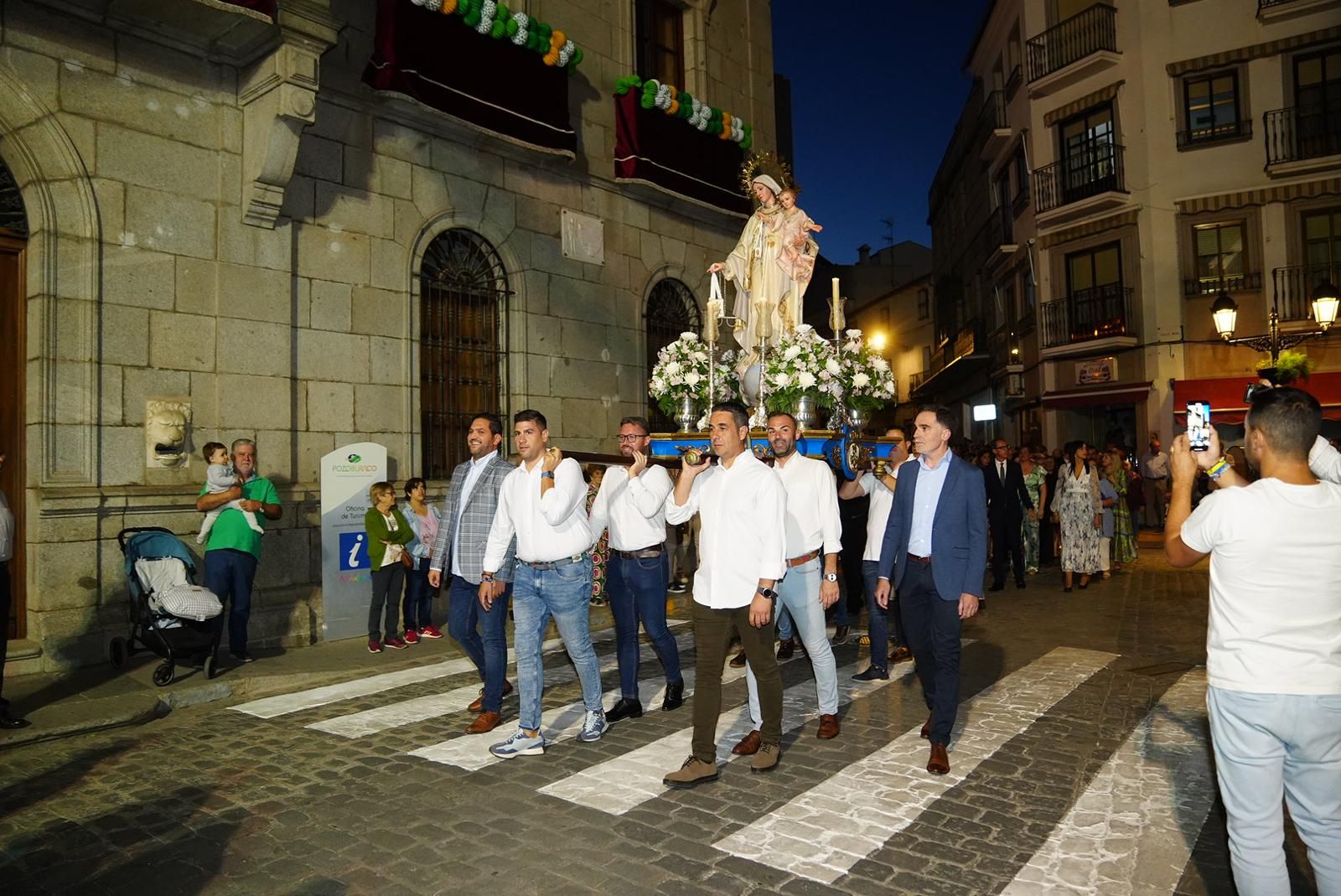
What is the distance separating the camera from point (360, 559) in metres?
9.67

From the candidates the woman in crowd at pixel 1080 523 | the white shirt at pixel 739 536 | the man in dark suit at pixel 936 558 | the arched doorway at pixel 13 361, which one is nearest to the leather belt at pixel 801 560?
the man in dark suit at pixel 936 558

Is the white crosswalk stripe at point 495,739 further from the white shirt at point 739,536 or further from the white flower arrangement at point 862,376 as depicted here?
the white flower arrangement at point 862,376

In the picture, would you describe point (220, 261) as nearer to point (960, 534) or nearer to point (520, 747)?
point (520, 747)

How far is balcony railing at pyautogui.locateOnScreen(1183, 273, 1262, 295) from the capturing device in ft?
72.2

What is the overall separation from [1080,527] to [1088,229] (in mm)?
15013

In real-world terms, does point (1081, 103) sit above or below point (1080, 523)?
above

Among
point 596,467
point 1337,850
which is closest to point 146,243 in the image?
point 596,467

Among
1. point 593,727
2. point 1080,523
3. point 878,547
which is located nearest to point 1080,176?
point 1080,523

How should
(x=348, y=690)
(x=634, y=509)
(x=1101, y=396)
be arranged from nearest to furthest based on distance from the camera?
(x=634, y=509) < (x=348, y=690) < (x=1101, y=396)

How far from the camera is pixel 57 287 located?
798cm

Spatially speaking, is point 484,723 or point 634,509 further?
point 634,509

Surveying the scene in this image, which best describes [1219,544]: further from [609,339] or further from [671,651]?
[609,339]

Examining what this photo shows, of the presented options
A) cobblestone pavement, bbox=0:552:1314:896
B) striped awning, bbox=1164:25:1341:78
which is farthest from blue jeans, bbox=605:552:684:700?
striped awning, bbox=1164:25:1341:78

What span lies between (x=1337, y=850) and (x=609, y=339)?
11450mm
